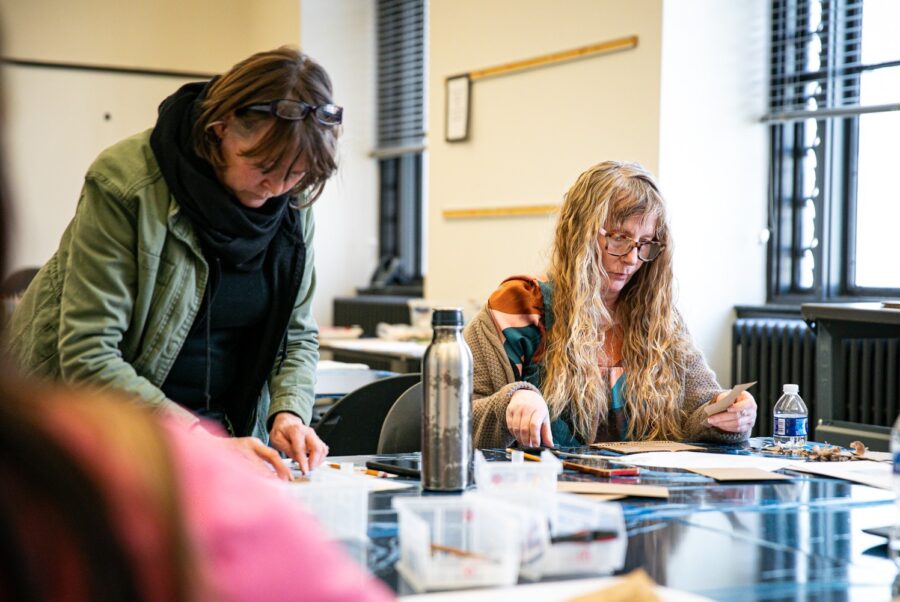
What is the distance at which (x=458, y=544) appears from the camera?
3.55 feet

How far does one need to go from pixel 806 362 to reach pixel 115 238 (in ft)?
10.4

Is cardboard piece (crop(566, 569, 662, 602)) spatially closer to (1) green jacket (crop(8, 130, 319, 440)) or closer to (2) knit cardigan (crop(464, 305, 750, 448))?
(1) green jacket (crop(8, 130, 319, 440))

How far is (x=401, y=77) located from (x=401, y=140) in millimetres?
407

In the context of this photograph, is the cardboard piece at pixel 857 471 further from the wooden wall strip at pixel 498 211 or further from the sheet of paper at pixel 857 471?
the wooden wall strip at pixel 498 211

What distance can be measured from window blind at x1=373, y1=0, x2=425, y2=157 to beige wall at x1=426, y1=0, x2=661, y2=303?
0.75m

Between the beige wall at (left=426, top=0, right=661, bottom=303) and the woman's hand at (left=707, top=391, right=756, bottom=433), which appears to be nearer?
the woman's hand at (left=707, top=391, right=756, bottom=433)

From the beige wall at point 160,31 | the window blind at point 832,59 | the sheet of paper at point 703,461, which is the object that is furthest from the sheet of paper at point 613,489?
the beige wall at point 160,31

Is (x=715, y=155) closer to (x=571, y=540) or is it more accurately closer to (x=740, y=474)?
(x=740, y=474)

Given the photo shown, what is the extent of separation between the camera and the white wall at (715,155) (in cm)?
443

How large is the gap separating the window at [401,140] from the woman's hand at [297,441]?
15.6 ft

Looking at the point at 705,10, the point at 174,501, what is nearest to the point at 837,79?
the point at 705,10

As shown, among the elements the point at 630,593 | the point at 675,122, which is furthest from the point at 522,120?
the point at 630,593

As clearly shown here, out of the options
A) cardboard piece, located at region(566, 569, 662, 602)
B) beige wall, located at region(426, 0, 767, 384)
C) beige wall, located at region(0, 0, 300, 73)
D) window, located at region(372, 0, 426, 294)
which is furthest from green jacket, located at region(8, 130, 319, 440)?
beige wall, located at region(0, 0, 300, 73)

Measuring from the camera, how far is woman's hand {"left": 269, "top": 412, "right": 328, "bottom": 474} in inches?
66.5
